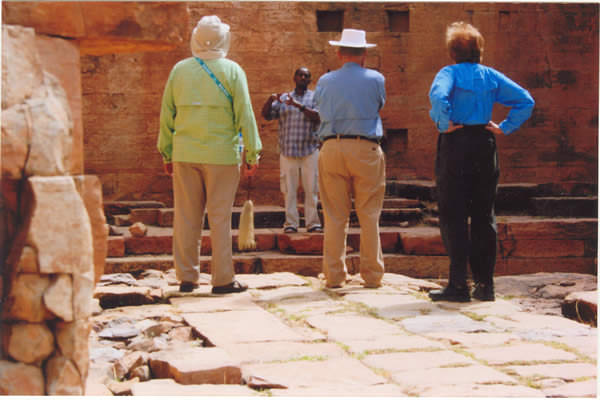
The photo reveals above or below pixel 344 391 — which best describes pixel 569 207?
above

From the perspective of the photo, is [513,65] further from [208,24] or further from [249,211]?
[208,24]

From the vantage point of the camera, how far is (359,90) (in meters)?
6.21

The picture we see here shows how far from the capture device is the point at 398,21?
1412cm

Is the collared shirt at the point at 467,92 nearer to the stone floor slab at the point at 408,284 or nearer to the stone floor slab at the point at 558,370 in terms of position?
the stone floor slab at the point at 408,284

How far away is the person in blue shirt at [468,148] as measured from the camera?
18.6ft

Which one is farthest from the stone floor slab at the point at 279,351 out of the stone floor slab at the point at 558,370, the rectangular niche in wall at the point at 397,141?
the rectangular niche in wall at the point at 397,141

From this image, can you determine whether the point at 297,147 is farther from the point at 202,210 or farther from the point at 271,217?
the point at 202,210

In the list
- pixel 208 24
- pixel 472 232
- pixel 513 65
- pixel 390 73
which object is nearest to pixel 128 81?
pixel 390 73

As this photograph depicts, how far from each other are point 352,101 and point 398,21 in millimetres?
8367

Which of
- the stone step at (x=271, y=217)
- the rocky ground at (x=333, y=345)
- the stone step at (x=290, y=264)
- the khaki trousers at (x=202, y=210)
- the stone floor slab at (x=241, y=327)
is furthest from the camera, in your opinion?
the stone step at (x=271, y=217)

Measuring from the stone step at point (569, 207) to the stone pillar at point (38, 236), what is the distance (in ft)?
31.4

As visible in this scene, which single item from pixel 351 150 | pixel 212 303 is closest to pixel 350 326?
pixel 212 303

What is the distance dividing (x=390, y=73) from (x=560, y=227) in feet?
14.7

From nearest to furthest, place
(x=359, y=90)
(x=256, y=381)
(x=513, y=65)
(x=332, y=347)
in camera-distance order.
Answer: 1. (x=256, y=381)
2. (x=332, y=347)
3. (x=359, y=90)
4. (x=513, y=65)
